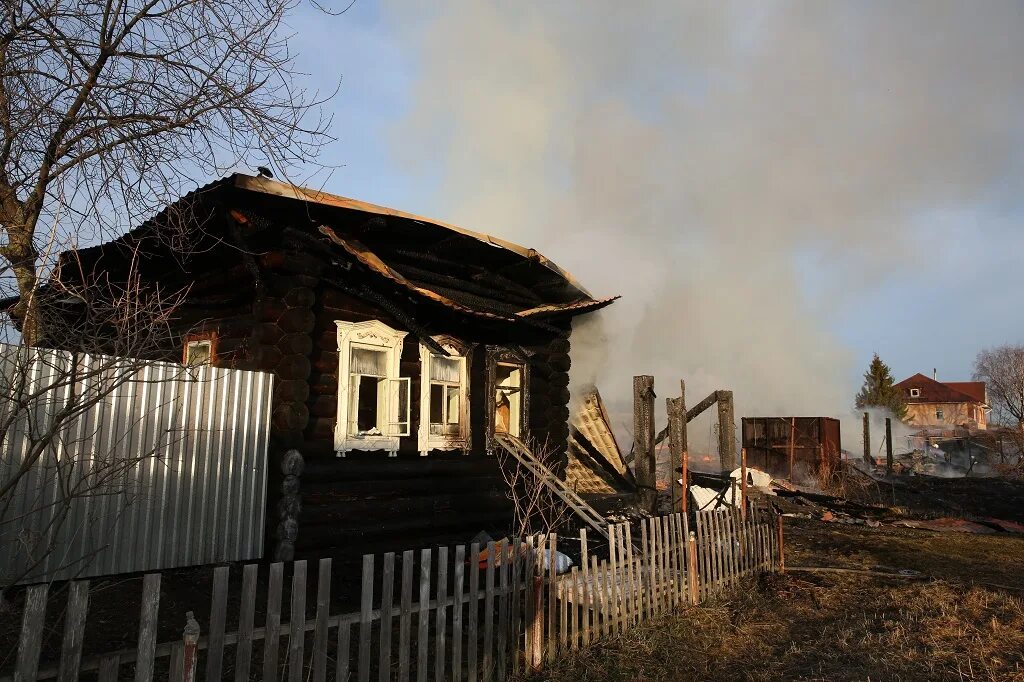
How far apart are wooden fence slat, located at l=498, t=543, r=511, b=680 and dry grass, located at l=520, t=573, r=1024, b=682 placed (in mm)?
375

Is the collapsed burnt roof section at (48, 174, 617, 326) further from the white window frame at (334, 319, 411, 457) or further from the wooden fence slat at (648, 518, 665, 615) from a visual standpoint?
the wooden fence slat at (648, 518, 665, 615)

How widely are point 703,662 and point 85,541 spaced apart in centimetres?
553

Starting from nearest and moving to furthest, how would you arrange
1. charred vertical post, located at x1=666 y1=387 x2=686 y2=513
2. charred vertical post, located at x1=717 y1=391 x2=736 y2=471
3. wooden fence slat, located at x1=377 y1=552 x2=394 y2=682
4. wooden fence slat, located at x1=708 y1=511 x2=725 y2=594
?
1. wooden fence slat, located at x1=377 y1=552 x2=394 y2=682
2. wooden fence slat, located at x1=708 y1=511 x2=725 y2=594
3. charred vertical post, located at x1=666 y1=387 x2=686 y2=513
4. charred vertical post, located at x1=717 y1=391 x2=736 y2=471

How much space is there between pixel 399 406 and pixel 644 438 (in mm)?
4507

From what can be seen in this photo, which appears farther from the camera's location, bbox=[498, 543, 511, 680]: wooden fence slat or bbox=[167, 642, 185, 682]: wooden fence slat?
bbox=[498, 543, 511, 680]: wooden fence slat

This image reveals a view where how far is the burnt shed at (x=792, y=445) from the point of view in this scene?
81.9 ft

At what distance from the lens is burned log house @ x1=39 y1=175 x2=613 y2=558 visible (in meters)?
8.62

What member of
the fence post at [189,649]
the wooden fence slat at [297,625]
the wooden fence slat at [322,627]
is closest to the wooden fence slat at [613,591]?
the wooden fence slat at [322,627]

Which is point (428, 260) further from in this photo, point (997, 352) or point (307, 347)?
point (997, 352)

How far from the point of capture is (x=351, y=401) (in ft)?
30.6

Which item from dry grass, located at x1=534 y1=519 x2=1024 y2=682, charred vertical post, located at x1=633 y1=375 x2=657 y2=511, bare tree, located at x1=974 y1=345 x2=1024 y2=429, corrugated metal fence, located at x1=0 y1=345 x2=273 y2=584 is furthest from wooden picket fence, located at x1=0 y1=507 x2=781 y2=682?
bare tree, located at x1=974 y1=345 x2=1024 y2=429

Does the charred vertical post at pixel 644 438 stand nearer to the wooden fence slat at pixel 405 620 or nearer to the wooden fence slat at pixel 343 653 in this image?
the wooden fence slat at pixel 405 620

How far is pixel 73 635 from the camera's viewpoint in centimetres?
298

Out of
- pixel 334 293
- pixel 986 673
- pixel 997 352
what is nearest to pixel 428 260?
pixel 334 293
